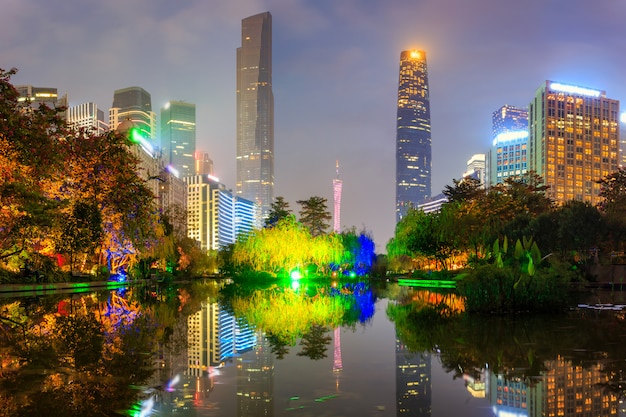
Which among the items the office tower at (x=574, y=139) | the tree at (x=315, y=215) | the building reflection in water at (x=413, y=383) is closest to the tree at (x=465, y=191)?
the tree at (x=315, y=215)

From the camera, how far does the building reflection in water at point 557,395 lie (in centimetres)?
639

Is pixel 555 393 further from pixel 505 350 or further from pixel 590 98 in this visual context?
pixel 590 98

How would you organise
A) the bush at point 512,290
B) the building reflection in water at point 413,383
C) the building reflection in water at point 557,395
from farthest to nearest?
the bush at point 512,290 → the building reflection in water at point 413,383 → the building reflection in water at point 557,395

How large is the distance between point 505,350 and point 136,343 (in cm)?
720

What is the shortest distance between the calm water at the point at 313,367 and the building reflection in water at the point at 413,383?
0.03 metres

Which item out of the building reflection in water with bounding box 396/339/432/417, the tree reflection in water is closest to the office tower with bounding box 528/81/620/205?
the tree reflection in water

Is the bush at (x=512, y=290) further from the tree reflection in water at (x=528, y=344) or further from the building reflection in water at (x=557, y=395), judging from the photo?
the building reflection in water at (x=557, y=395)

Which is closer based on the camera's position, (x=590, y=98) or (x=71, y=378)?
(x=71, y=378)

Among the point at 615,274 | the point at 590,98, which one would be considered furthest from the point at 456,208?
the point at 590,98

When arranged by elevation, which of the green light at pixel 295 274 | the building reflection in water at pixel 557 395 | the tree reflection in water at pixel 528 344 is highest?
the building reflection in water at pixel 557 395

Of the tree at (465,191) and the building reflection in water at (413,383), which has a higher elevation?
the tree at (465,191)

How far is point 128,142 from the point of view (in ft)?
131

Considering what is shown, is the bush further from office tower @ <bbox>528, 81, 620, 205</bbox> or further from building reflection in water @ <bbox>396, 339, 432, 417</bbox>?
office tower @ <bbox>528, 81, 620, 205</bbox>

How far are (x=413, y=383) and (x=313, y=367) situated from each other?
6.01 ft
